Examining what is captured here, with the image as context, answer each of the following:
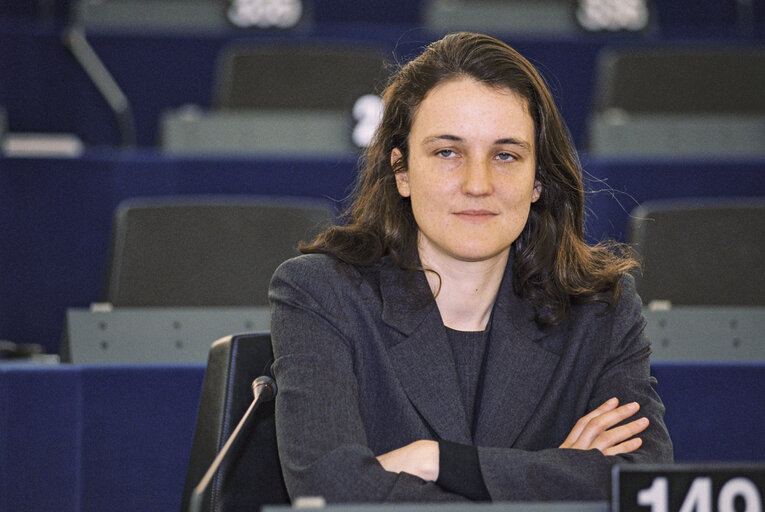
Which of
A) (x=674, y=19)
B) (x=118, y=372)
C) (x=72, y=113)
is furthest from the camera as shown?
(x=674, y=19)

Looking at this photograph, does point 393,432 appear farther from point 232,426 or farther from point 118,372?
point 118,372

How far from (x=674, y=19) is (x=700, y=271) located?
317 cm

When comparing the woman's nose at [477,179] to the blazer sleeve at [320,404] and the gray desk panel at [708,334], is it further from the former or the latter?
the gray desk panel at [708,334]

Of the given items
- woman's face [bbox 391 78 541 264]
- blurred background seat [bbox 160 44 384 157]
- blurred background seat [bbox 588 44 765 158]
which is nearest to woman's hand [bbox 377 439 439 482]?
woman's face [bbox 391 78 541 264]

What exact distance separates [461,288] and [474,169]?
0.24 m

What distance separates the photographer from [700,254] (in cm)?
248

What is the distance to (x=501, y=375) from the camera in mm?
1714

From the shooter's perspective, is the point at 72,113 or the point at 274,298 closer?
the point at 274,298

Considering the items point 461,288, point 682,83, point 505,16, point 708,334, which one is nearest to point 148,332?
point 461,288

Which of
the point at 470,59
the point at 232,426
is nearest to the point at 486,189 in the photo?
the point at 470,59

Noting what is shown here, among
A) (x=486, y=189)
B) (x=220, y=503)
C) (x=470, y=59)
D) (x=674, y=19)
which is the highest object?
(x=674, y=19)

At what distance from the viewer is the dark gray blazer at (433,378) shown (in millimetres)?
1508

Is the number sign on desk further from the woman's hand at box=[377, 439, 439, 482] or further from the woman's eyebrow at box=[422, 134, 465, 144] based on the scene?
the woman's eyebrow at box=[422, 134, 465, 144]

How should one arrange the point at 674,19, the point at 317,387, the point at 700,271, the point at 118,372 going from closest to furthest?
the point at 317,387
the point at 118,372
the point at 700,271
the point at 674,19
